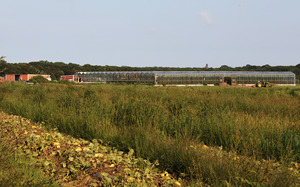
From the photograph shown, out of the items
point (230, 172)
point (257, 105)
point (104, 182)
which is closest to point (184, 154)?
point (230, 172)

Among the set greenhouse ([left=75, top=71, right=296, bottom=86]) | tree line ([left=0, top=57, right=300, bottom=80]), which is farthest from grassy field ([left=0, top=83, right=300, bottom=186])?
tree line ([left=0, top=57, right=300, bottom=80])

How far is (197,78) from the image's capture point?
5078 centimetres

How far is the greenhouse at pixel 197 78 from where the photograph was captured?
4978 cm

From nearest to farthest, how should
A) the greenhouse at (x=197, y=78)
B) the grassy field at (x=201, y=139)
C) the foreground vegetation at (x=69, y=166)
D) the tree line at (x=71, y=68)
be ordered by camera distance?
the foreground vegetation at (x=69, y=166) < the grassy field at (x=201, y=139) < the greenhouse at (x=197, y=78) < the tree line at (x=71, y=68)

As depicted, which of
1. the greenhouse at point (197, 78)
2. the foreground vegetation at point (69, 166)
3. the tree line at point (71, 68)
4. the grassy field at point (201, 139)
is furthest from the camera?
the tree line at point (71, 68)

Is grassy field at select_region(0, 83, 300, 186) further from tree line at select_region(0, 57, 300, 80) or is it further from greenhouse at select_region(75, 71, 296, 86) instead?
tree line at select_region(0, 57, 300, 80)

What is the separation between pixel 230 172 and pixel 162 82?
45145 millimetres

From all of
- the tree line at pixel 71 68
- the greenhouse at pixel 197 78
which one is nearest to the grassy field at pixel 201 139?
the greenhouse at pixel 197 78

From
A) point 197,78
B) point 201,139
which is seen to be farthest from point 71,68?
point 201,139

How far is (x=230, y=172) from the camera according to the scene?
4215 millimetres

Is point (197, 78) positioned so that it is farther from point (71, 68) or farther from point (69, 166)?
point (71, 68)

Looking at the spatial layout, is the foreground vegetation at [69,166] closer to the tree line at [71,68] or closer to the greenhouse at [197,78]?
the greenhouse at [197,78]

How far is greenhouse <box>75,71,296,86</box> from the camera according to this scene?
49.8 meters

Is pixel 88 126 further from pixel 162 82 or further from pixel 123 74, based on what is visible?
pixel 123 74
